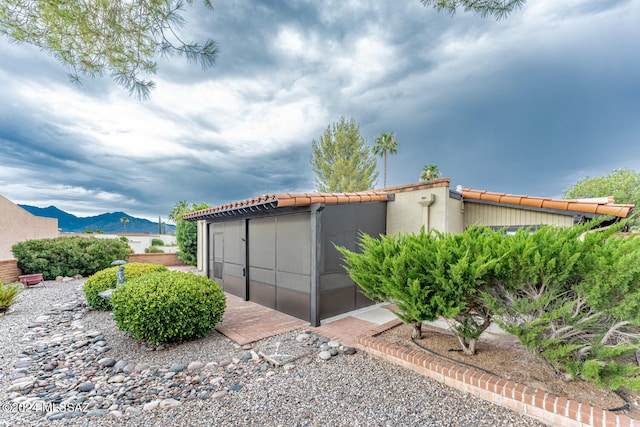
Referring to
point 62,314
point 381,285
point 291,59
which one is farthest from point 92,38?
point 62,314

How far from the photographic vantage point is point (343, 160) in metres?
24.6

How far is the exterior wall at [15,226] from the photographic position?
53.6ft

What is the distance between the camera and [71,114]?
7770 millimetres

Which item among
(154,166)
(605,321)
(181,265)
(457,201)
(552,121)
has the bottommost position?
(181,265)

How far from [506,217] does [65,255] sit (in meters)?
17.8

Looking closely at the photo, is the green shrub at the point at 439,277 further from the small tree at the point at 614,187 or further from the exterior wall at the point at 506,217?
the small tree at the point at 614,187

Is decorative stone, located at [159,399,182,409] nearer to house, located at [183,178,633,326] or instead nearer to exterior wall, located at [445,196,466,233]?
house, located at [183,178,633,326]

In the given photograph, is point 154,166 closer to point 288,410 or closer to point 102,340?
point 102,340

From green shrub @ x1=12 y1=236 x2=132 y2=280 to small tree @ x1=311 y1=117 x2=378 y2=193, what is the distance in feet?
56.0

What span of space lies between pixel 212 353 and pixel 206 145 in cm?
1159

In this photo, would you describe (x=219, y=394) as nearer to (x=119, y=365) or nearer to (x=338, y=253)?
(x=119, y=365)

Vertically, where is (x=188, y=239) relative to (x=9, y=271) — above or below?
above

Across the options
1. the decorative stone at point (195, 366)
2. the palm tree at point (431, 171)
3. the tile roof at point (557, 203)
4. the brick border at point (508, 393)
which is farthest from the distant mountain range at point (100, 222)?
the brick border at point (508, 393)

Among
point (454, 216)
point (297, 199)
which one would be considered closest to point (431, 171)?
point (454, 216)
